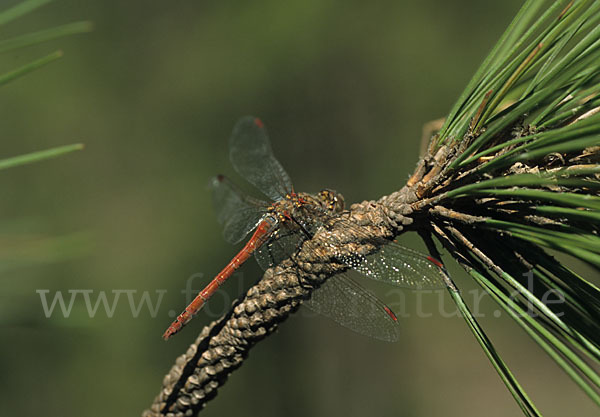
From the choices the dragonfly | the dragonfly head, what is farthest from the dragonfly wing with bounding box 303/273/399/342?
the dragonfly head

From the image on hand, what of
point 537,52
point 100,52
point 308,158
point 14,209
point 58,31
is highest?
point 100,52

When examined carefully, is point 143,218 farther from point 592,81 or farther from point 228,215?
point 592,81

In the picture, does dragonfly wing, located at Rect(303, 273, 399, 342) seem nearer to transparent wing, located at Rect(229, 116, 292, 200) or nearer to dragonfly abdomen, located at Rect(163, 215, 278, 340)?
dragonfly abdomen, located at Rect(163, 215, 278, 340)

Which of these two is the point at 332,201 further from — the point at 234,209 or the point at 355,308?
the point at 234,209

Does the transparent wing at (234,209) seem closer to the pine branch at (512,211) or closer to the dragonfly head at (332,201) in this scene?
the dragonfly head at (332,201)

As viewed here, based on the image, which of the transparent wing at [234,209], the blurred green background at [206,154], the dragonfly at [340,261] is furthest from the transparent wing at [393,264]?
the blurred green background at [206,154]

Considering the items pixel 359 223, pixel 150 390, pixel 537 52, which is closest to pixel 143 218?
pixel 150 390
